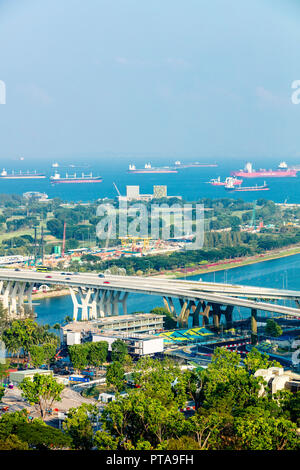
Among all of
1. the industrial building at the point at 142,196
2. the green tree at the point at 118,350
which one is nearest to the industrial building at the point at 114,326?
the green tree at the point at 118,350

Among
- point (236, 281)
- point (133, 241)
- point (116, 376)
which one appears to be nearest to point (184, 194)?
point (133, 241)

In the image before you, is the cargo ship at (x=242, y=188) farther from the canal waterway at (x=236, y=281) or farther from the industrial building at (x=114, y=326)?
the industrial building at (x=114, y=326)

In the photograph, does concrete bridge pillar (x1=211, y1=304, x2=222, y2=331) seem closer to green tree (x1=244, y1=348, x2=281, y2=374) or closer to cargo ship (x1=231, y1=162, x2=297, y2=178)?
green tree (x1=244, y1=348, x2=281, y2=374)

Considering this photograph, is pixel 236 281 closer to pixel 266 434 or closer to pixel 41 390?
pixel 41 390

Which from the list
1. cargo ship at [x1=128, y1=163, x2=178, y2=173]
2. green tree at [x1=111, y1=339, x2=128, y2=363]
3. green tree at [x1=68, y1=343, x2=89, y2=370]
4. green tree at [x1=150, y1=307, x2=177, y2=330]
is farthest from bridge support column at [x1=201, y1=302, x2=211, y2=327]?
cargo ship at [x1=128, y1=163, x2=178, y2=173]

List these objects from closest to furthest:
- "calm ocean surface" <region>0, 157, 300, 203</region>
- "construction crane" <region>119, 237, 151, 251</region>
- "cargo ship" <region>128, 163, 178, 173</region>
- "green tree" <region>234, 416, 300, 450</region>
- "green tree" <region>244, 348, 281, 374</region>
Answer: "green tree" <region>234, 416, 300, 450</region> → "green tree" <region>244, 348, 281, 374</region> → "construction crane" <region>119, 237, 151, 251</region> → "calm ocean surface" <region>0, 157, 300, 203</region> → "cargo ship" <region>128, 163, 178, 173</region>

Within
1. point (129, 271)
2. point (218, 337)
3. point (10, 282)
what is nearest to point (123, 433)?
point (218, 337)
